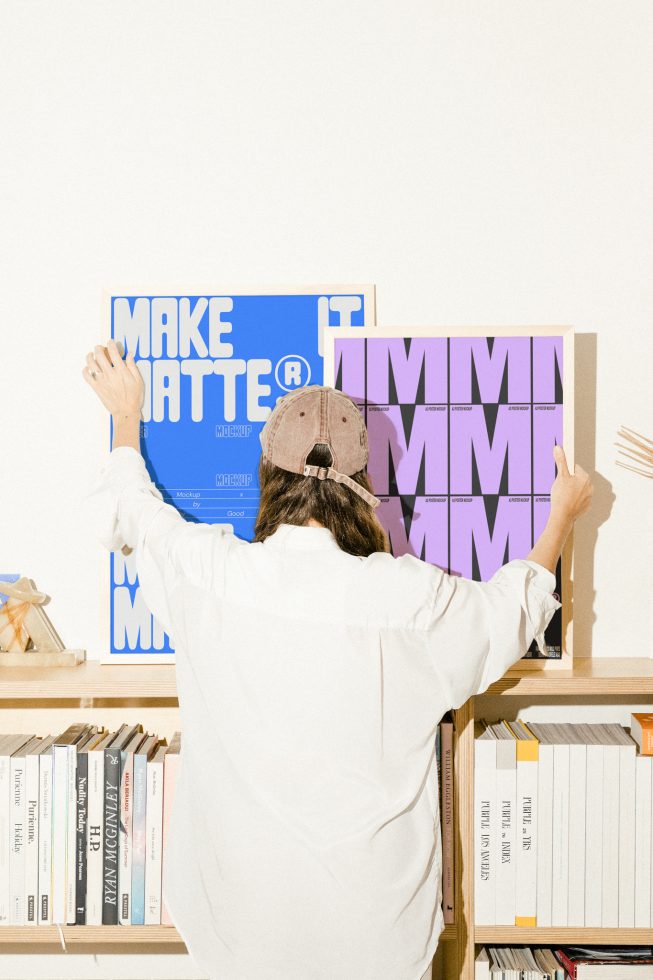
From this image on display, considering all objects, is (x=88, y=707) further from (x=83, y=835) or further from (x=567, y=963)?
(x=567, y=963)

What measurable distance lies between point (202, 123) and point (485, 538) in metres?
1.12

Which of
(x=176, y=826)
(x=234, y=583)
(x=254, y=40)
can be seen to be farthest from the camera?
(x=254, y=40)

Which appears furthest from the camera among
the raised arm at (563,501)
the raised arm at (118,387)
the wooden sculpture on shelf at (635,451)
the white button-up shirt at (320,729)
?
the wooden sculpture on shelf at (635,451)

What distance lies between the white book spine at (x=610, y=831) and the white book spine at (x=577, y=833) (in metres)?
0.04

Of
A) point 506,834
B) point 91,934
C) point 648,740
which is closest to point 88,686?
point 91,934

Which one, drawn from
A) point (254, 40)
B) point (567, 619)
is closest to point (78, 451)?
point (254, 40)

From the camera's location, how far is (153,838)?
1.54m

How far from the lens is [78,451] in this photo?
1.78 metres

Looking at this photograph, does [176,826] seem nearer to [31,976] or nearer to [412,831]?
[412,831]

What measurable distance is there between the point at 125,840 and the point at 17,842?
8.2 inches

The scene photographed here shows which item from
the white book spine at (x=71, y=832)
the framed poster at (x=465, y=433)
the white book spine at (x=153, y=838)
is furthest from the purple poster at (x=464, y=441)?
the white book spine at (x=71, y=832)

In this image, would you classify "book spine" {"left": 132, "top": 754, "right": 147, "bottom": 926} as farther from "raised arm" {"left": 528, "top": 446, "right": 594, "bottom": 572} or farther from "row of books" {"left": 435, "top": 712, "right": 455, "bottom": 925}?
"raised arm" {"left": 528, "top": 446, "right": 594, "bottom": 572}

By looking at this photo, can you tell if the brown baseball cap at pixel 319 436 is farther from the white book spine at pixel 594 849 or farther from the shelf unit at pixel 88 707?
the white book spine at pixel 594 849

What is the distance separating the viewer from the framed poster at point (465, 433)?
165 cm
